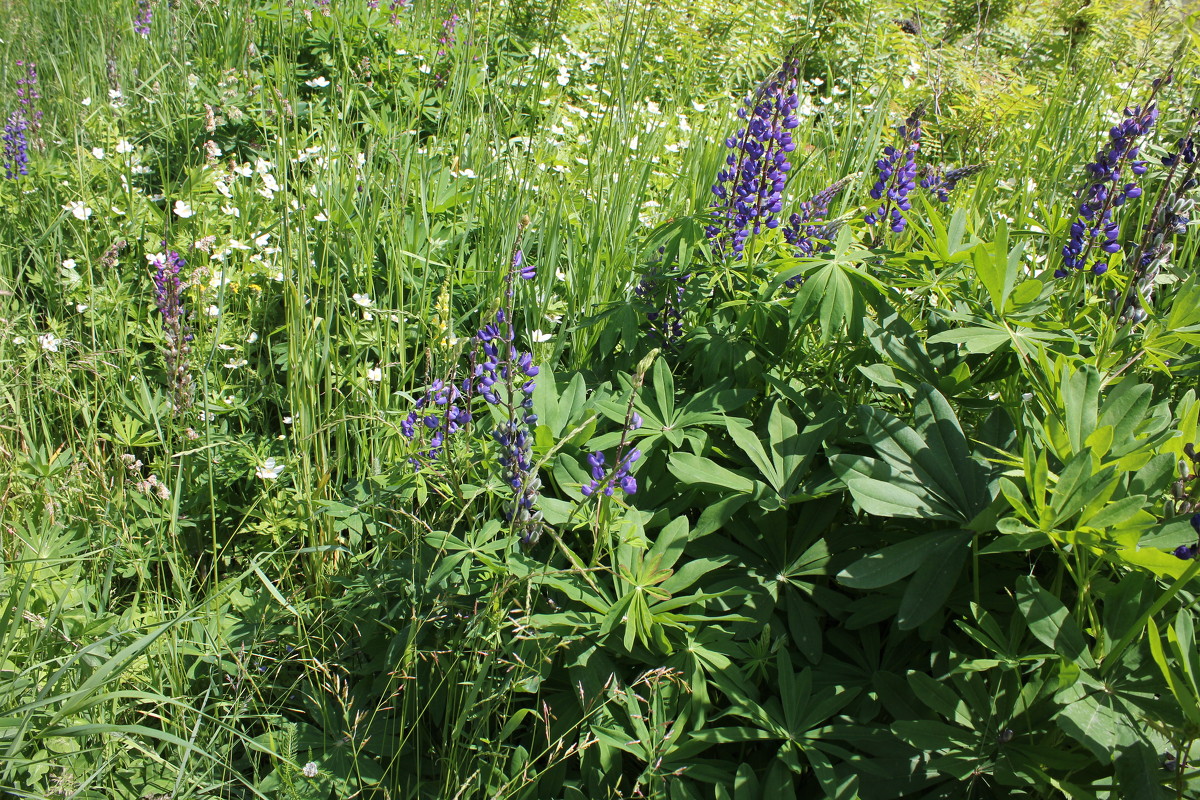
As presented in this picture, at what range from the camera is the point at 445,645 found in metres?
1.47

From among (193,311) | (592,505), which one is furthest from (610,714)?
(193,311)

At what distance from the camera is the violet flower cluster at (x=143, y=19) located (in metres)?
3.72

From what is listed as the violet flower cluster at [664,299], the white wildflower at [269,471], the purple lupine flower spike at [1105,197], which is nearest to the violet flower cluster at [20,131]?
the white wildflower at [269,471]

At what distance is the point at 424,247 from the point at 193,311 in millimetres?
697

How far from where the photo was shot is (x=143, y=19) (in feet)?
12.8

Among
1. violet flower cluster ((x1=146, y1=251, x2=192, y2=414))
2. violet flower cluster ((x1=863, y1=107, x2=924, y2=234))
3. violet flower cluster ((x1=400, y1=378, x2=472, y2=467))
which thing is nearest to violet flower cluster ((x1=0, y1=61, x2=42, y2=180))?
violet flower cluster ((x1=146, y1=251, x2=192, y2=414))

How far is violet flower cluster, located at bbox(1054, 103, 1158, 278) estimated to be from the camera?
63.6 inches

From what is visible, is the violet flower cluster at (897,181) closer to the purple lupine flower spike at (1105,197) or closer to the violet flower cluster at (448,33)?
the purple lupine flower spike at (1105,197)

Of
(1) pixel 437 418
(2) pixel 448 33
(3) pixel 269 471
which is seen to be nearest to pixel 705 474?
(1) pixel 437 418

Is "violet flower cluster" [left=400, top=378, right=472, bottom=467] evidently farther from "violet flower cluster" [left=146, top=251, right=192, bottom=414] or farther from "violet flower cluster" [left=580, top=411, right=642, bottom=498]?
"violet flower cluster" [left=146, top=251, right=192, bottom=414]

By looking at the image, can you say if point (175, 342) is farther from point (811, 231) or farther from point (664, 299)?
point (811, 231)

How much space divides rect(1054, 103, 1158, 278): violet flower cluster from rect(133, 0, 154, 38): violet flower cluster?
3.96 metres

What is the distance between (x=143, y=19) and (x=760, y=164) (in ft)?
12.2

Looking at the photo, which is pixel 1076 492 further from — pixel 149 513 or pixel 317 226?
pixel 317 226
